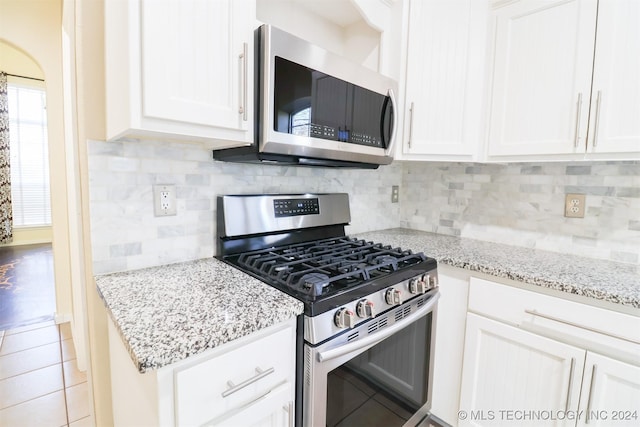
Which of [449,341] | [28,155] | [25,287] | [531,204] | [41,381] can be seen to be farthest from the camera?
[28,155]

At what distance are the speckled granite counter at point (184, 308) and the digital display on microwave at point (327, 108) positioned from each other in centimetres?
56

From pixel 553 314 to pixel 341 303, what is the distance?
83 centimetres

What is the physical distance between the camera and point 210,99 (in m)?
0.97

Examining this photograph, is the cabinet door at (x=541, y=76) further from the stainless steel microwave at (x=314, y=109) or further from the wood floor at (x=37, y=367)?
the wood floor at (x=37, y=367)

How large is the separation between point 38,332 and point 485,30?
3.59 m

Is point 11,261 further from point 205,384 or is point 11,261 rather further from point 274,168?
point 205,384

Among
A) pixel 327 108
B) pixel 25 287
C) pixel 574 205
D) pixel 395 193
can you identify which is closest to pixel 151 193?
pixel 327 108

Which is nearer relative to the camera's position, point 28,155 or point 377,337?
point 377,337

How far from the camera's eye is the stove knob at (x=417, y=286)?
1245 mm

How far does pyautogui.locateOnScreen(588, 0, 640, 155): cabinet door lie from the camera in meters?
1.21

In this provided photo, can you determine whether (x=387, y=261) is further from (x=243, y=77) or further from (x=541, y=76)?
(x=541, y=76)

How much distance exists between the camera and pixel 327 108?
1260 millimetres

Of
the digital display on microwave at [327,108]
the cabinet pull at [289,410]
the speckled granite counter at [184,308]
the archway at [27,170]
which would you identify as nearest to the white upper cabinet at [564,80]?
the digital display on microwave at [327,108]

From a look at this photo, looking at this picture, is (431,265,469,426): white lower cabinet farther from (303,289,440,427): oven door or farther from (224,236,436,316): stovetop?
(224,236,436,316): stovetop
